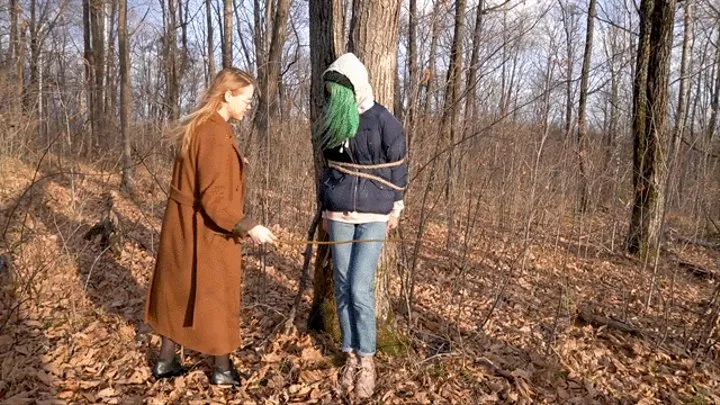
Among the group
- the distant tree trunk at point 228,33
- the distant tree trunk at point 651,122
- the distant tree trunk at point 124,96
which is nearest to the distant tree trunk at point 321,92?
the distant tree trunk at point 651,122

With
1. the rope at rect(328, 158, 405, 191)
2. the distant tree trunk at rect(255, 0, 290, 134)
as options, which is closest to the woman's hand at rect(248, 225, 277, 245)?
the rope at rect(328, 158, 405, 191)

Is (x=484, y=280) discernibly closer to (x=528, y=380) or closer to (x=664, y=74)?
(x=528, y=380)

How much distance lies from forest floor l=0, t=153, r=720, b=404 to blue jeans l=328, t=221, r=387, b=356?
31 centimetres

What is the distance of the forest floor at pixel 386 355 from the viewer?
2.69 m

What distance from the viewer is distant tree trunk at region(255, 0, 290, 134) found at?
187 inches

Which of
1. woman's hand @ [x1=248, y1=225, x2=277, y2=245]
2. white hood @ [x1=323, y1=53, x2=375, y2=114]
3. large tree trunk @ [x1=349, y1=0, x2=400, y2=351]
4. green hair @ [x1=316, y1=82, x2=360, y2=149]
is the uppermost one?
large tree trunk @ [x1=349, y1=0, x2=400, y2=351]

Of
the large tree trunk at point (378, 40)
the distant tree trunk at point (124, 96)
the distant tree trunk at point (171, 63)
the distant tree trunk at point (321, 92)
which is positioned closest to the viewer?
the large tree trunk at point (378, 40)

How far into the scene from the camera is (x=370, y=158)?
252 cm

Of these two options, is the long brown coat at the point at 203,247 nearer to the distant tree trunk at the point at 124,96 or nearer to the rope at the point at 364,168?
the rope at the point at 364,168

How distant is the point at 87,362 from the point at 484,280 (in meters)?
3.81

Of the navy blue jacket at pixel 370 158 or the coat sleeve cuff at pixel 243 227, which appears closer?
the coat sleeve cuff at pixel 243 227

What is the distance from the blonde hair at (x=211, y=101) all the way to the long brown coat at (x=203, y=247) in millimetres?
32

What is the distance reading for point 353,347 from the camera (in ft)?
8.87

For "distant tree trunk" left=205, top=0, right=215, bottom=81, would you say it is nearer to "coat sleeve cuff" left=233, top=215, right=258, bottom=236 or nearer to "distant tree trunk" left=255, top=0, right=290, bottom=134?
"distant tree trunk" left=255, top=0, right=290, bottom=134
